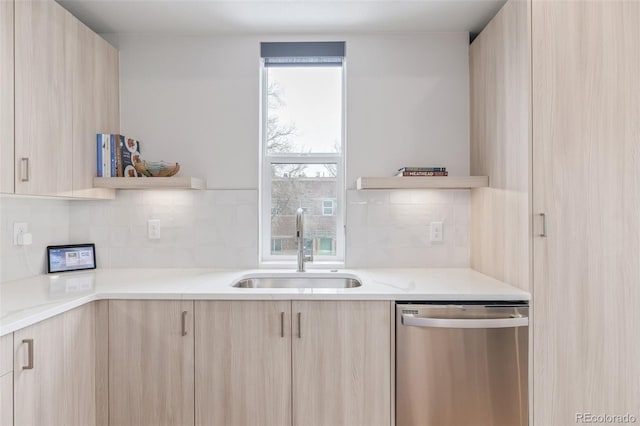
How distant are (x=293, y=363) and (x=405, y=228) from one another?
1123 millimetres

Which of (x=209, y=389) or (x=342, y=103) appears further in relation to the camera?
(x=342, y=103)

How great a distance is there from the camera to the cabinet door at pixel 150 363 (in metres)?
1.75

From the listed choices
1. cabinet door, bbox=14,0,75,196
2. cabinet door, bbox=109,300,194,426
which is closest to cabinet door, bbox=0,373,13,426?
cabinet door, bbox=109,300,194,426

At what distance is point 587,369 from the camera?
5.66 feet

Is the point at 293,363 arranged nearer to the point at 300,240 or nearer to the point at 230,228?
the point at 300,240

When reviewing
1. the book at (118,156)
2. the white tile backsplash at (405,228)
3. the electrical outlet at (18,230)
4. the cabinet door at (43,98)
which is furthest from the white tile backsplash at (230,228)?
the cabinet door at (43,98)

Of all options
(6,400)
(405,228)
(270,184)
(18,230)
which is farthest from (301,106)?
(6,400)

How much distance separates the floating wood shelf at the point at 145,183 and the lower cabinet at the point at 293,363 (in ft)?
2.47

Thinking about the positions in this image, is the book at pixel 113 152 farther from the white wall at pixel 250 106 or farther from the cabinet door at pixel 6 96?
the cabinet door at pixel 6 96

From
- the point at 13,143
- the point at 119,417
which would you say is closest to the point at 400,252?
the point at 119,417

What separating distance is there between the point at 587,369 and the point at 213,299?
174 cm

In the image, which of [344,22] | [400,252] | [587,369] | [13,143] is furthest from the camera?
[400,252]

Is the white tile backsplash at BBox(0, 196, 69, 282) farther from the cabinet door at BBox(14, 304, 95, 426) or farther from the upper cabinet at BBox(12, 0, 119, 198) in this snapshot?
the cabinet door at BBox(14, 304, 95, 426)

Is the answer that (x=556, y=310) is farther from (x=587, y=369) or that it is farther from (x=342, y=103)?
(x=342, y=103)
